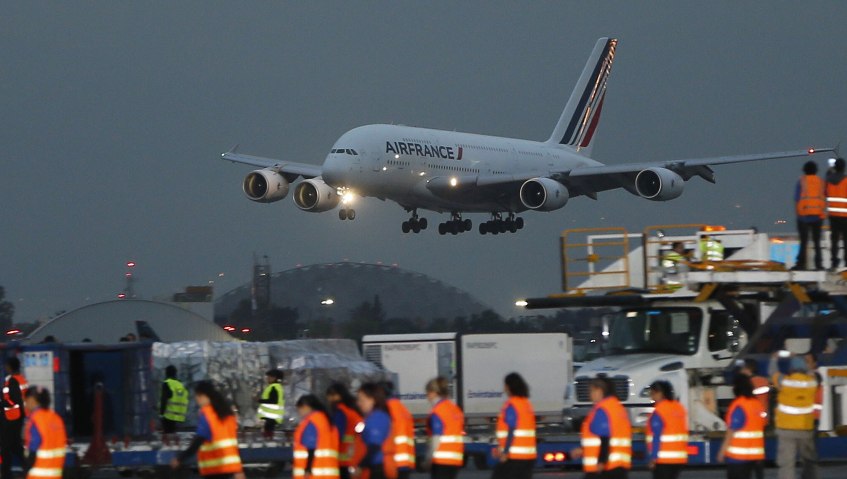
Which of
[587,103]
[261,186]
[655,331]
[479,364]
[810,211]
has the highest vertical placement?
[587,103]

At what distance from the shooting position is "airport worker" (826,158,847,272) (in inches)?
686

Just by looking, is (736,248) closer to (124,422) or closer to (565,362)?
(565,362)

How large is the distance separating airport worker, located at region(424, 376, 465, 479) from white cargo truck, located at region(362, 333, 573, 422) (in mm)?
10294

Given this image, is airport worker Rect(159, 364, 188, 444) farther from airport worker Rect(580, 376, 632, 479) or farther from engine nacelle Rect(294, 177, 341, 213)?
engine nacelle Rect(294, 177, 341, 213)

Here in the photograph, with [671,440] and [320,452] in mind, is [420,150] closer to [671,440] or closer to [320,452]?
[671,440]

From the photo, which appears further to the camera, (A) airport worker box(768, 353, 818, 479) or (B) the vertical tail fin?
(B) the vertical tail fin

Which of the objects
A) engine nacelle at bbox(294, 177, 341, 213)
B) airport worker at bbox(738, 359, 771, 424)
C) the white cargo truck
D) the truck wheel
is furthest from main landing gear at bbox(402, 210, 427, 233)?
airport worker at bbox(738, 359, 771, 424)

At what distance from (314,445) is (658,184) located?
37.0m

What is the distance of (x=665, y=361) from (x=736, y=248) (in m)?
1.75

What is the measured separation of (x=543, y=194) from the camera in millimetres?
47375

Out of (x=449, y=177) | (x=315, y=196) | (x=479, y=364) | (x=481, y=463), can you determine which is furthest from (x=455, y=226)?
(x=481, y=463)

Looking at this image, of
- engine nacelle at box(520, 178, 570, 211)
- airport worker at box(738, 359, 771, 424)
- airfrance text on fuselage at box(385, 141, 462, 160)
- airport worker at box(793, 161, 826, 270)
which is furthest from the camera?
engine nacelle at box(520, 178, 570, 211)

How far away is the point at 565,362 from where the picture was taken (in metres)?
23.5

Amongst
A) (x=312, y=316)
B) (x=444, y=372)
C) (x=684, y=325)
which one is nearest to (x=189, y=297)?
(x=312, y=316)
